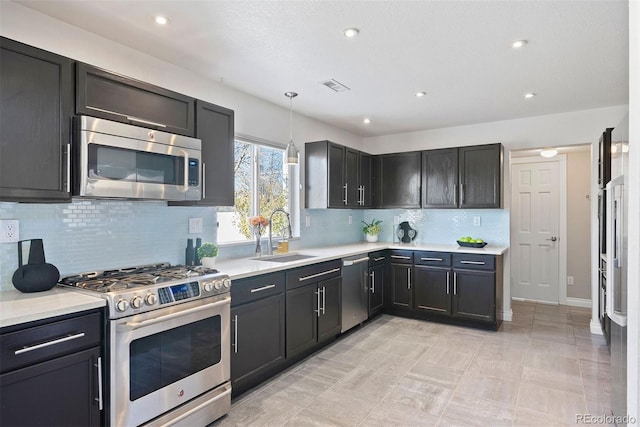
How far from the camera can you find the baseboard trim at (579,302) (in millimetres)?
5219

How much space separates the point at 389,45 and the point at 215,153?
1.52m

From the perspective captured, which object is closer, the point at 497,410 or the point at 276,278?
the point at 497,410

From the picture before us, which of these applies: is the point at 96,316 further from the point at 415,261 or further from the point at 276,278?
the point at 415,261

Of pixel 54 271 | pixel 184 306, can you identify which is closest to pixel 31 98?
pixel 54 271

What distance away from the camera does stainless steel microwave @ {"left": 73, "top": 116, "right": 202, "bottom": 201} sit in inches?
79.7

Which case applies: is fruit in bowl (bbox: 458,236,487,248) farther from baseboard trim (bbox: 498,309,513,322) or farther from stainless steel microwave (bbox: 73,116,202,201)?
stainless steel microwave (bbox: 73,116,202,201)

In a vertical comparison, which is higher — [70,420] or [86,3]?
[86,3]

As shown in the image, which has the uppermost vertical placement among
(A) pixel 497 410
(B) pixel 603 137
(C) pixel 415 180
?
→ (B) pixel 603 137

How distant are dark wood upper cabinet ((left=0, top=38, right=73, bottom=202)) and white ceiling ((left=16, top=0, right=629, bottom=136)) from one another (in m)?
0.48

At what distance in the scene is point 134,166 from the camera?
228 centimetres

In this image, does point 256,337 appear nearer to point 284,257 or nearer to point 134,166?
point 284,257

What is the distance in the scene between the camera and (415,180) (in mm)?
4973

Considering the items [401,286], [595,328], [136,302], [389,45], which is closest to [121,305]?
[136,302]

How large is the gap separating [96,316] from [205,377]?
81cm
